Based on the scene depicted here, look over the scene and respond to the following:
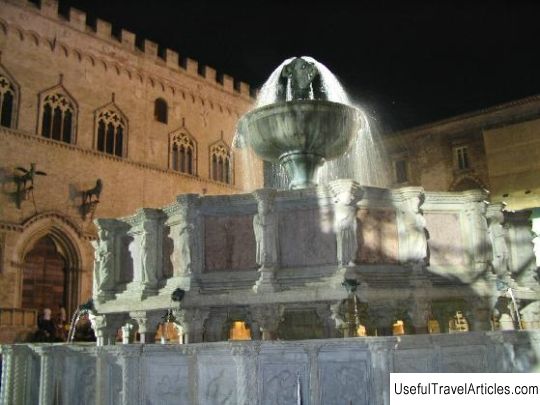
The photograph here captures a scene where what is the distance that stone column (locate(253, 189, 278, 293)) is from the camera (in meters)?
7.50

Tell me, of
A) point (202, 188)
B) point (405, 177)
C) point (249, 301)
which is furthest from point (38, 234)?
point (405, 177)

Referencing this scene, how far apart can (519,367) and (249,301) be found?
130 inches

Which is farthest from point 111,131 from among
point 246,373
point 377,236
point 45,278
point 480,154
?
point 246,373

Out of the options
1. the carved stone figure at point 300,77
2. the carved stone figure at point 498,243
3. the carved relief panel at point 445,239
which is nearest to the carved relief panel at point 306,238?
the carved relief panel at point 445,239

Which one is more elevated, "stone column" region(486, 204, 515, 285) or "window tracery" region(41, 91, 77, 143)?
"window tracery" region(41, 91, 77, 143)

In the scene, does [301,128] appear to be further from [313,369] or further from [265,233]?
[313,369]

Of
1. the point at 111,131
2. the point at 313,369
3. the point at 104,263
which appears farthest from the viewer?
the point at 111,131

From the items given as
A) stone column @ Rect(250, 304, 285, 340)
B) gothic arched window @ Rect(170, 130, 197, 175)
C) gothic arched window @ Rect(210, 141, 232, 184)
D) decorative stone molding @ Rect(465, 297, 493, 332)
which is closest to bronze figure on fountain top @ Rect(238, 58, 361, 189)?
stone column @ Rect(250, 304, 285, 340)

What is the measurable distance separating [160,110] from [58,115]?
18.9 feet

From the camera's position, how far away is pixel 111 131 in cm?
2467

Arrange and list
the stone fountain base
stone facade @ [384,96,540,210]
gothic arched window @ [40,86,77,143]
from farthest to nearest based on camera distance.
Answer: stone facade @ [384,96,540,210] < gothic arched window @ [40,86,77,143] < the stone fountain base

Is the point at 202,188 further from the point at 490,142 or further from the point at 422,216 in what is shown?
the point at 422,216

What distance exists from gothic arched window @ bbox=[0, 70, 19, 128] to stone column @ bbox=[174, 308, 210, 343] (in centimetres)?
1614

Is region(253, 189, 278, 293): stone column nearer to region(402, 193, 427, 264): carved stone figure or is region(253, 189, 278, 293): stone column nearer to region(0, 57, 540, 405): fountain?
region(0, 57, 540, 405): fountain
